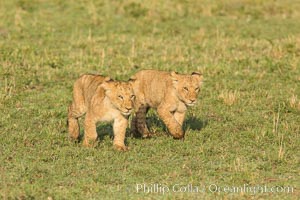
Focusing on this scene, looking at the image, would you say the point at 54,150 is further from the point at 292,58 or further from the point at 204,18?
the point at 204,18

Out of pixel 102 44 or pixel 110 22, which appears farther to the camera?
pixel 110 22

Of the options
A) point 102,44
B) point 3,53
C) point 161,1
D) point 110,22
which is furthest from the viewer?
point 161,1

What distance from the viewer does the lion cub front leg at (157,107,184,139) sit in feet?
34.3

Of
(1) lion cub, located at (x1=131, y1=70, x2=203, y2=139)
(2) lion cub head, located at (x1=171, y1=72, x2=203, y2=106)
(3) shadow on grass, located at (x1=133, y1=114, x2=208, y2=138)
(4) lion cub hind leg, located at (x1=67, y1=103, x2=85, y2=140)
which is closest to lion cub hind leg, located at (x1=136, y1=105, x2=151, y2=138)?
(1) lion cub, located at (x1=131, y1=70, x2=203, y2=139)

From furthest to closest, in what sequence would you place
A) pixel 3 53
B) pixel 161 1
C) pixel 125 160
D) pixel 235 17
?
1. pixel 161 1
2. pixel 235 17
3. pixel 3 53
4. pixel 125 160

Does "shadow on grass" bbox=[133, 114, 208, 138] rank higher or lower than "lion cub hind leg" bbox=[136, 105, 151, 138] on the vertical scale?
lower

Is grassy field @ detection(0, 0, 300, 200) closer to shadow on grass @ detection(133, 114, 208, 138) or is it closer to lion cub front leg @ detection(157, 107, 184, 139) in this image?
shadow on grass @ detection(133, 114, 208, 138)

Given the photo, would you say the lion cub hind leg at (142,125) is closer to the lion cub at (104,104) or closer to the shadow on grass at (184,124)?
the shadow on grass at (184,124)

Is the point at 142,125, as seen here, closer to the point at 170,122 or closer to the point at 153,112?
the point at 170,122

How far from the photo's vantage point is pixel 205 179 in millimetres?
8812

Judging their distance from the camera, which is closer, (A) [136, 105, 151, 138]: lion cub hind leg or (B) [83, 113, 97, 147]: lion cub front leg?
(B) [83, 113, 97, 147]: lion cub front leg

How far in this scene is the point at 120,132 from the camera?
9.77 meters

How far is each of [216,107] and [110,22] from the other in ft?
33.1

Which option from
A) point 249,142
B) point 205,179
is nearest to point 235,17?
point 249,142
